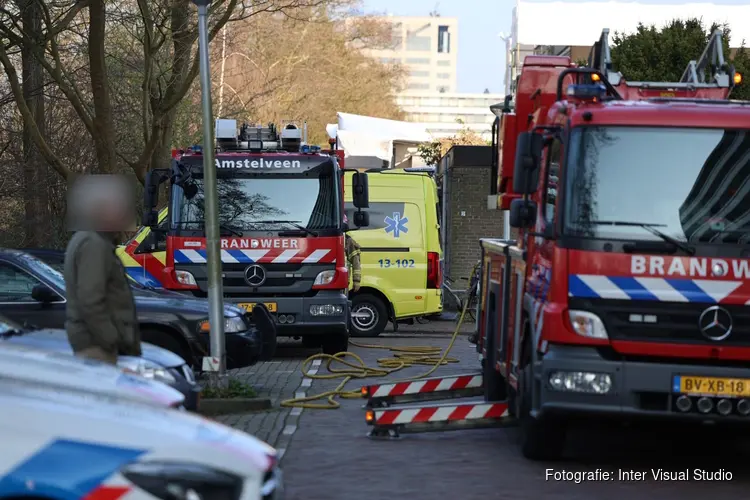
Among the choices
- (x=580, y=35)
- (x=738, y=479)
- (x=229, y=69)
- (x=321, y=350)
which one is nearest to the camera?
(x=738, y=479)

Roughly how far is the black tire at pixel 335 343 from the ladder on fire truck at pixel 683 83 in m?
6.30

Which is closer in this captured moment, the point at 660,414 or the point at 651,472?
the point at 660,414

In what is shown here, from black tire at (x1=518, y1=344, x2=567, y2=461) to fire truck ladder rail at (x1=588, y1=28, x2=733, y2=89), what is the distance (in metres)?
3.16

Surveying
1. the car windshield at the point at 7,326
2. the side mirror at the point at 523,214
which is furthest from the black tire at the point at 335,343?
the car windshield at the point at 7,326

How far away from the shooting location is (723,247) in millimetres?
8758

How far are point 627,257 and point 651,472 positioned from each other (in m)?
1.73

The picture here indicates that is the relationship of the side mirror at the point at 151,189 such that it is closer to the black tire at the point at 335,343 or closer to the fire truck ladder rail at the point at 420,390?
the black tire at the point at 335,343

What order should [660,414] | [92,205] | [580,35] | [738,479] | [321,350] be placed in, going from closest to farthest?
1. [92,205]
2. [660,414]
3. [738,479]
4. [321,350]
5. [580,35]

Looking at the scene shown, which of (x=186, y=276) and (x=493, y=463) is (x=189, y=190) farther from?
(x=493, y=463)

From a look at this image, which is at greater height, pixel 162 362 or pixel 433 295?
pixel 162 362

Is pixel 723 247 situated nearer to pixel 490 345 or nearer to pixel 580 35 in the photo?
pixel 490 345

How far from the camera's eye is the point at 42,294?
1157 cm

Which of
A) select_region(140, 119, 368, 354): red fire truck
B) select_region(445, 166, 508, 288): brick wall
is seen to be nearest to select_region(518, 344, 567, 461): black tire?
select_region(140, 119, 368, 354): red fire truck

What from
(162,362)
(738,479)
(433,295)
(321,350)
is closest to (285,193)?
(321,350)
